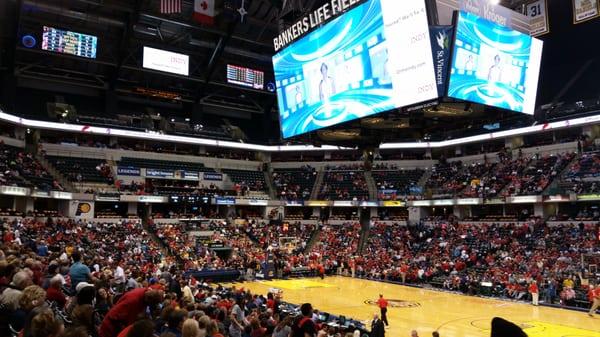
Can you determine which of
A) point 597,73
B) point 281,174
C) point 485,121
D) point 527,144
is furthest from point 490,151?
point 485,121

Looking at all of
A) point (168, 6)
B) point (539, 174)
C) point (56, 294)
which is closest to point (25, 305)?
point (56, 294)

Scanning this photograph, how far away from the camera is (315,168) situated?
4994 cm

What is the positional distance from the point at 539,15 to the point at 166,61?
26.7 m

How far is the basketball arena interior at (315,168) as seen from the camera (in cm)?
1199

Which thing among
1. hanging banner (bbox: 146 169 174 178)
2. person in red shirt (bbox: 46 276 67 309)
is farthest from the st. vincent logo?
hanging banner (bbox: 146 169 174 178)

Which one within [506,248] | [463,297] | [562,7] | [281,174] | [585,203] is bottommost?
[463,297]

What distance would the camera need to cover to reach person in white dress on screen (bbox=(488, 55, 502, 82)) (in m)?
12.5

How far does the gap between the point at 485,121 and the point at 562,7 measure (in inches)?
981

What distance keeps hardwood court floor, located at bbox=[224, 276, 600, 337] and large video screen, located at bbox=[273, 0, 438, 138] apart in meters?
8.56

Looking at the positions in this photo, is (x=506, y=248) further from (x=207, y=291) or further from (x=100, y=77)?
(x=100, y=77)

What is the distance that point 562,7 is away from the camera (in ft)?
108

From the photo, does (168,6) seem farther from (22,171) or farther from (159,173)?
(159,173)

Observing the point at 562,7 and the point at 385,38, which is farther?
the point at 562,7

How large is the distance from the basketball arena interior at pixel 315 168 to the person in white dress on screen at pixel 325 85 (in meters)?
0.08
